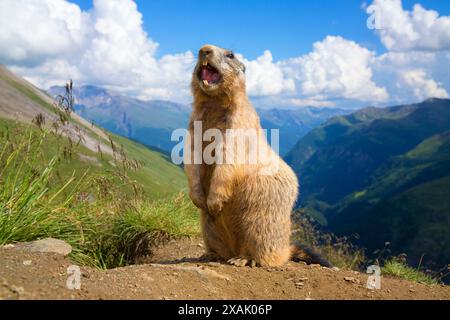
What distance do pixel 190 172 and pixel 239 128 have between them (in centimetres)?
110

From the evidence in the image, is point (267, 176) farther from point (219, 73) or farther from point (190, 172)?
point (219, 73)

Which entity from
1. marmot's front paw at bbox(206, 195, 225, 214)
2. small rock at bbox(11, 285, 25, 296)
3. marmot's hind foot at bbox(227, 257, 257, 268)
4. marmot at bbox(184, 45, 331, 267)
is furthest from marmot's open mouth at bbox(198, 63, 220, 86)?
small rock at bbox(11, 285, 25, 296)

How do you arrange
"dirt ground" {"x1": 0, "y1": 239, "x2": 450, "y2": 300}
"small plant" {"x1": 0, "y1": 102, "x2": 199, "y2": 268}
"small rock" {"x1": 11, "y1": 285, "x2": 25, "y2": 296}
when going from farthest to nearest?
"small plant" {"x1": 0, "y1": 102, "x2": 199, "y2": 268}
"dirt ground" {"x1": 0, "y1": 239, "x2": 450, "y2": 300}
"small rock" {"x1": 11, "y1": 285, "x2": 25, "y2": 296}

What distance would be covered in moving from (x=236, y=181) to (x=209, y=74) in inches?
67.9

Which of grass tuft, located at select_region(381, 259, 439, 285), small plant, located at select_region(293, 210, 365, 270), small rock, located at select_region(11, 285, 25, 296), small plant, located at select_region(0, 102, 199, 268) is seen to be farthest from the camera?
small plant, located at select_region(293, 210, 365, 270)

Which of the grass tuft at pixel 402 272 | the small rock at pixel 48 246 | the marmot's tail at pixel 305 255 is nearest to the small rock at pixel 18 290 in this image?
the small rock at pixel 48 246

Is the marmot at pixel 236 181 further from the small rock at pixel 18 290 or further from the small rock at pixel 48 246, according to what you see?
the small rock at pixel 18 290

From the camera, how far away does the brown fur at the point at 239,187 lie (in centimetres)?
682

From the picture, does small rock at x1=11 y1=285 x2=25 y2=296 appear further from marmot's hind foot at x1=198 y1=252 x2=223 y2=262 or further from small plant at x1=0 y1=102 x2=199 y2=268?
marmot's hind foot at x1=198 y1=252 x2=223 y2=262

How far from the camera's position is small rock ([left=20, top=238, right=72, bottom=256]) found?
587 cm

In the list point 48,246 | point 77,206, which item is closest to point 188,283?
point 48,246
